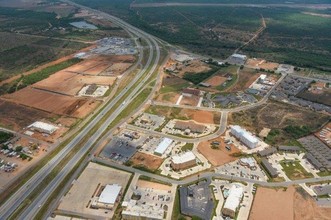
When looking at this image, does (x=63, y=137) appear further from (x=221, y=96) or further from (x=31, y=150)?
(x=221, y=96)

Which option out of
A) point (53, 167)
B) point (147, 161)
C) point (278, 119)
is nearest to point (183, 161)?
point (147, 161)

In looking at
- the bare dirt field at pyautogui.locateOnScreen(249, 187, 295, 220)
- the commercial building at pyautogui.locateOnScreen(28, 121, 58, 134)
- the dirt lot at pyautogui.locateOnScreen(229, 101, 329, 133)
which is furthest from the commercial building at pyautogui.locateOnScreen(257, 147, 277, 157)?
the commercial building at pyautogui.locateOnScreen(28, 121, 58, 134)

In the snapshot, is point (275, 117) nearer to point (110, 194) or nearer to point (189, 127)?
point (189, 127)

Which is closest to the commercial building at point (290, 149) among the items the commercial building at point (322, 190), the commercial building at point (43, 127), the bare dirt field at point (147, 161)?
the commercial building at point (322, 190)

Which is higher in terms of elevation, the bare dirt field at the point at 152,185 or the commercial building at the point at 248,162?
the commercial building at the point at 248,162

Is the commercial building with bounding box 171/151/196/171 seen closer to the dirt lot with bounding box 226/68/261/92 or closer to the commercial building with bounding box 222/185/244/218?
the commercial building with bounding box 222/185/244/218

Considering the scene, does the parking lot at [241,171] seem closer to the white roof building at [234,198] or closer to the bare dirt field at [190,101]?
the white roof building at [234,198]

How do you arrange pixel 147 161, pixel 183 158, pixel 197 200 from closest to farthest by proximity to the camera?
pixel 197 200 < pixel 183 158 < pixel 147 161
